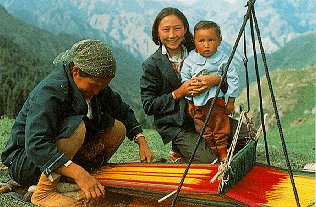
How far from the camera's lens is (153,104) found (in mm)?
4605

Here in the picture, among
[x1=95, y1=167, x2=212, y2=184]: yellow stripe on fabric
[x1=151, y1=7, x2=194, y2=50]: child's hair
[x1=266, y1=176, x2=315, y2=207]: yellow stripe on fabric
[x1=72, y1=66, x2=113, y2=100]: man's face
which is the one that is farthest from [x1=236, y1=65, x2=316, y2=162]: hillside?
[x1=72, y1=66, x2=113, y2=100]: man's face

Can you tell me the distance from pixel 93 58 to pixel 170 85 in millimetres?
1339

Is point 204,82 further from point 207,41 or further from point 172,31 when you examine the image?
point 172,31

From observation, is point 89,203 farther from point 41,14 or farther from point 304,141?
point 41,14

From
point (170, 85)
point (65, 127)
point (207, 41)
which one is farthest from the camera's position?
point (170, 85)

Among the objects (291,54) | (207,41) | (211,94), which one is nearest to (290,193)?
(211,94)

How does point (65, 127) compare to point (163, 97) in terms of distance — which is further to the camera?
point (163, 97)

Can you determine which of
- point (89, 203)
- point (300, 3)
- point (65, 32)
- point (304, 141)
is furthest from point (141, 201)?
point (65, 32)

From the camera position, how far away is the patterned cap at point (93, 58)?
3500mm

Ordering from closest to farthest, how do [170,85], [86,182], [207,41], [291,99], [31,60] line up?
1. [86,182]
2. [207,41]
3. [170,85]
4. [291,99]
5. [31,60]

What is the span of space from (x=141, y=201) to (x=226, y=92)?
Result: 1395 mm

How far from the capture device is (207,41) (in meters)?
4.34

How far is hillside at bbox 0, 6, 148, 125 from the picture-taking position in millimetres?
36494

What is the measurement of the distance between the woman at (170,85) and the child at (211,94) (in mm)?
115
